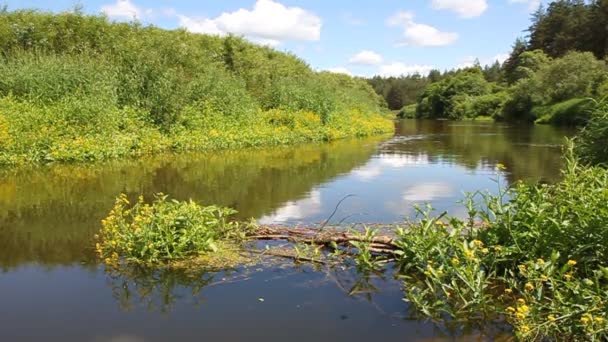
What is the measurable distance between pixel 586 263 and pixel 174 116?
655 inches

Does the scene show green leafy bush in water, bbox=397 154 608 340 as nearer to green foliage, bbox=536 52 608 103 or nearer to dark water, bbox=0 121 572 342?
dark water, bbox=0 121 572 342

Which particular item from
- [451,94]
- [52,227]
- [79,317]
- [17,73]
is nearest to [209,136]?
[17,73]

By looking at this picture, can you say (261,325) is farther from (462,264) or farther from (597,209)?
(597,209)

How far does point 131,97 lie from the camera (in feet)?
62.7

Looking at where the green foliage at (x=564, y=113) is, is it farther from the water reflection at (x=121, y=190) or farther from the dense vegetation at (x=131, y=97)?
the water reflection at (x=121, y=190)

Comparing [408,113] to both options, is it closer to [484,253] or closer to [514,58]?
[514,58]

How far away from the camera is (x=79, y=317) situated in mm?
4836

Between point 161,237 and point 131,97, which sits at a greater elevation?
point 131,97

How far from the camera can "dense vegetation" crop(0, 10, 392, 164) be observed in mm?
15281

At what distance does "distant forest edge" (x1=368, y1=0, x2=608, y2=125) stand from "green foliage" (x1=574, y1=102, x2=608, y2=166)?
18.8 metres

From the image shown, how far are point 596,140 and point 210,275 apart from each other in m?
6.00

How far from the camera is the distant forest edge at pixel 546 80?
43688 millimetres

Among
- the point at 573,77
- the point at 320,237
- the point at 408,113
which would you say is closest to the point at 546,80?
the point at 573,77

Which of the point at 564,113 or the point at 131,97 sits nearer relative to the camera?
the point at 131,97
